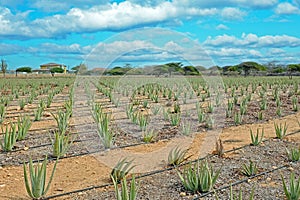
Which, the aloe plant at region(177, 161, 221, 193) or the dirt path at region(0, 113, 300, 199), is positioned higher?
the aloe plant at region(177, 161, 221, 193)

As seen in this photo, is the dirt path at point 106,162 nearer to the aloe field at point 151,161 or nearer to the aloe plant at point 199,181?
the aloe field at point 151,161

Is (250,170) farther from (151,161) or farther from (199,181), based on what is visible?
(151,161)

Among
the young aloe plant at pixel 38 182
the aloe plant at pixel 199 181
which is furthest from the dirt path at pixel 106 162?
the aloe plant at pixel 199 181

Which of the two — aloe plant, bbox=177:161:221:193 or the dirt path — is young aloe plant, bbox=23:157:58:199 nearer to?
the dirt path

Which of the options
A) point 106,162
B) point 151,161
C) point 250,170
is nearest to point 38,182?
point 106,162

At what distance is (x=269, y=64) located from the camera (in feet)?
253

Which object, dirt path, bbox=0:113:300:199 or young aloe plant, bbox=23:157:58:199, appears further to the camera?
dirt path, bbox=0:113:300:199

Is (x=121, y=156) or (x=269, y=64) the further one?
(x=269, y=64)

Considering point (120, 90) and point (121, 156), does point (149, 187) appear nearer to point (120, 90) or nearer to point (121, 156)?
point (121, 156)

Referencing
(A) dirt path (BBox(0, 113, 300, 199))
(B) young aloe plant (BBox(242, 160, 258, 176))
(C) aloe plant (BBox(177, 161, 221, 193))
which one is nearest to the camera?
(C) aloe plant (BBox(177, 161, 221, 193))

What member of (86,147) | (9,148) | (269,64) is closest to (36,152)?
(9,148)

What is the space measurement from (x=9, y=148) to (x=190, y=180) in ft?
9.05

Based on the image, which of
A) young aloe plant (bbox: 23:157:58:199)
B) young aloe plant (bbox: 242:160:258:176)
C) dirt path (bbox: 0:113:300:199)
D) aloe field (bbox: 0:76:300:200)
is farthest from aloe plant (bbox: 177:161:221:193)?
young aloe plant (bbox: 23:157:58:199)

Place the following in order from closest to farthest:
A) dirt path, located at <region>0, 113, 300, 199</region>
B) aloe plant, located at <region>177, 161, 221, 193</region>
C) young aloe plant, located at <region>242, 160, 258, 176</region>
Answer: aloe plant, located at <region>177, 161, 221, 193</region>
dirt path, located at <region>0, 113, 300, 199</region>
young aloe plant, located at <region>242, 160, 258, 176</region>
